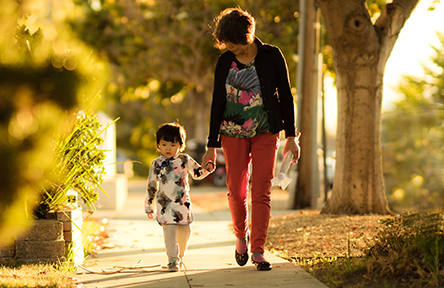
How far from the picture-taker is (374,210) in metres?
7.57

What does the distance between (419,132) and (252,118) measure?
2087 centimetres

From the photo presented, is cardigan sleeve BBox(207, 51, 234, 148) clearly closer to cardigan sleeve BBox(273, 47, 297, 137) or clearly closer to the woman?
the woman

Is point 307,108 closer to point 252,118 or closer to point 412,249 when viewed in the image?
point 252,118

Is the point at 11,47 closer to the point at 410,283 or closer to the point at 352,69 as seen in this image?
the point at 410,283

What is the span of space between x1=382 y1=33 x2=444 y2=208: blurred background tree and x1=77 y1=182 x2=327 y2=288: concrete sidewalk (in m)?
12.6

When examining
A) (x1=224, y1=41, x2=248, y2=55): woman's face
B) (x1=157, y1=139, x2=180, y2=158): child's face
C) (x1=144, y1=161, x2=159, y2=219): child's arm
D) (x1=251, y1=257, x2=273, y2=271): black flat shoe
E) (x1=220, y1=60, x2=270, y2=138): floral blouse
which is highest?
(x1=224, y1=41, x2=248, y2=55): woman's face

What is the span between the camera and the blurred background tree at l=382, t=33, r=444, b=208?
60.8ft

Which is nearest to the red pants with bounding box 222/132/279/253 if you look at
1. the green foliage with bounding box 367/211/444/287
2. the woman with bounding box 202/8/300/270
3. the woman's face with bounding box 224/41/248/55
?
the woman with bounding box 202/8/300/270

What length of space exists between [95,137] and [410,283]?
262 centimetres

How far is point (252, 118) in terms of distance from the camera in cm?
444

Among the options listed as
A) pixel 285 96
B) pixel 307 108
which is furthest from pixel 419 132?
pixel 285 96

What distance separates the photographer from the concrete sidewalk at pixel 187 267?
4066 millimetres

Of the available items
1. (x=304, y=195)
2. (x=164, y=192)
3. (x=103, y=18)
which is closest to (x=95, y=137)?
(x=164, y=192)

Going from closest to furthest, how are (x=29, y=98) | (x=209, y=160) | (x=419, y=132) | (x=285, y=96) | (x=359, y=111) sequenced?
(x=29, y=98) < (x=285, y=96) < (x=209, y=160) < (x=359, y=111) < (x=419, y=132)
